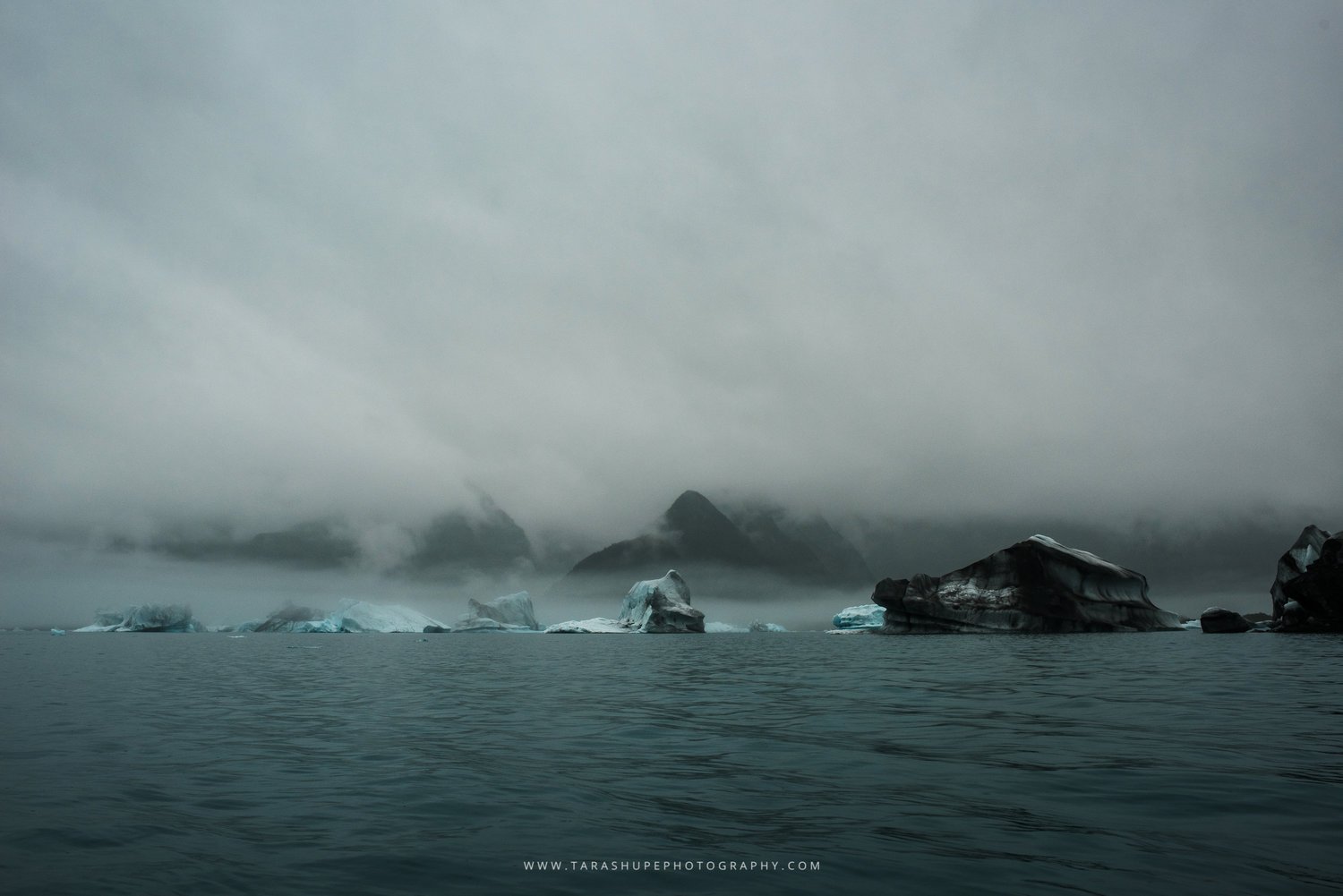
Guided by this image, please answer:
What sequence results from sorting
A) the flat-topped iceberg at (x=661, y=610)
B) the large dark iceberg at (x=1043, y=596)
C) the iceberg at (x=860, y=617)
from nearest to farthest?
the large dark iceberg at (x=1043, y=596), the iceberg at (x=860, y=617), the flat-topped iceberg at (x=661, y=610)

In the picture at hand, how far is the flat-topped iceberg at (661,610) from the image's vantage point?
146 meters

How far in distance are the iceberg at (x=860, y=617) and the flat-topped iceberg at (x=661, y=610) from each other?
28165 mm

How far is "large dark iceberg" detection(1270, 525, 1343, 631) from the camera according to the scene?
2344 inches

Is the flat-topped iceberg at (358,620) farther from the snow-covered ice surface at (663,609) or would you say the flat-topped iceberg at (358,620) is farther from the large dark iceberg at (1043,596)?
the large dark iceberg at (1043,596)

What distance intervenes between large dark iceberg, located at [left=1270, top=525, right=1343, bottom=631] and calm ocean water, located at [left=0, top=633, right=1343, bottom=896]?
52162mm

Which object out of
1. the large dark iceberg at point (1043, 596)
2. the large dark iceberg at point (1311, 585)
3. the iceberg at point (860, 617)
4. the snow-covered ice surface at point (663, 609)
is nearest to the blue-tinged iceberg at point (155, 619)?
the snow-covered ice surface at point (663, 609)

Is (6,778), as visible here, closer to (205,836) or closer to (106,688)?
(205,836)

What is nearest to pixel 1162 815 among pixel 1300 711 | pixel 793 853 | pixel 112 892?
pixel 793 853

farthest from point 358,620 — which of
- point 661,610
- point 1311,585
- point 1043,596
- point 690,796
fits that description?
point 690,796

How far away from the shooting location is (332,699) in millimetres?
22672

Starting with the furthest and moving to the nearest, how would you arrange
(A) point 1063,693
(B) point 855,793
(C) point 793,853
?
(A) point 1063,693 < (B) point 855,793 < (C) point 793,853

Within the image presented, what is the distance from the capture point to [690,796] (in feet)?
31.8

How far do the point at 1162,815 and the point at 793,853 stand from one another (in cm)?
452

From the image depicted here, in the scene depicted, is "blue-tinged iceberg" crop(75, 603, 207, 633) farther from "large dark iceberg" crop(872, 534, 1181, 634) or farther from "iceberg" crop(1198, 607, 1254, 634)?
"iceberg" crop(1198, 607, 1254, 634)
